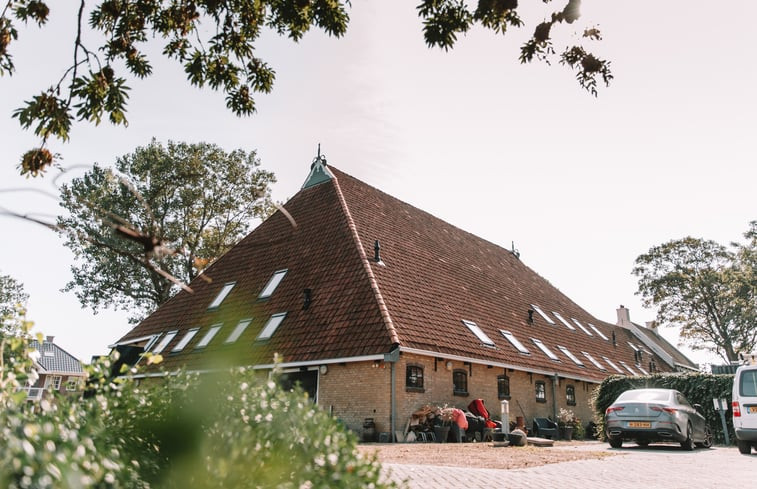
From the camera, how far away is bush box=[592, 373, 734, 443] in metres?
18.6

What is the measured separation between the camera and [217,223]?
34.5 m

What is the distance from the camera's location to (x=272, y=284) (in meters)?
20.1

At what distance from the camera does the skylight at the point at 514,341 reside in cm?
2084

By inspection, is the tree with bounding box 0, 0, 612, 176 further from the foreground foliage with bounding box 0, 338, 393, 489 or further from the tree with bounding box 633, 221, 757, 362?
the tree with bounding box 633, 221, 757, 362

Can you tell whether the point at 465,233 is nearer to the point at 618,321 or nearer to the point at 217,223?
the point at 217,223

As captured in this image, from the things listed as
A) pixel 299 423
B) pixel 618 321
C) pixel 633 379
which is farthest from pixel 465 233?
pixel 299 423

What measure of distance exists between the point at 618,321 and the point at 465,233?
24.8 meters

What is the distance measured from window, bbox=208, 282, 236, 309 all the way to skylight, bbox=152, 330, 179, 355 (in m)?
1.64

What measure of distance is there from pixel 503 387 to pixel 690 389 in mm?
6365

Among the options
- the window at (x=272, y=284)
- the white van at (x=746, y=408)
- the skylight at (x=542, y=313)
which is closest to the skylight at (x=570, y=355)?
the skylight at (x=542, y=313)

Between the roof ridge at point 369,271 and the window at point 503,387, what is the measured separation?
5.77m

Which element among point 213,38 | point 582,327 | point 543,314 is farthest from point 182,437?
point 582,327

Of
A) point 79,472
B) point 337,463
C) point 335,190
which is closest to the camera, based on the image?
point 79,472

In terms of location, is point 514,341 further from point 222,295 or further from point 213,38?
point 213,38
